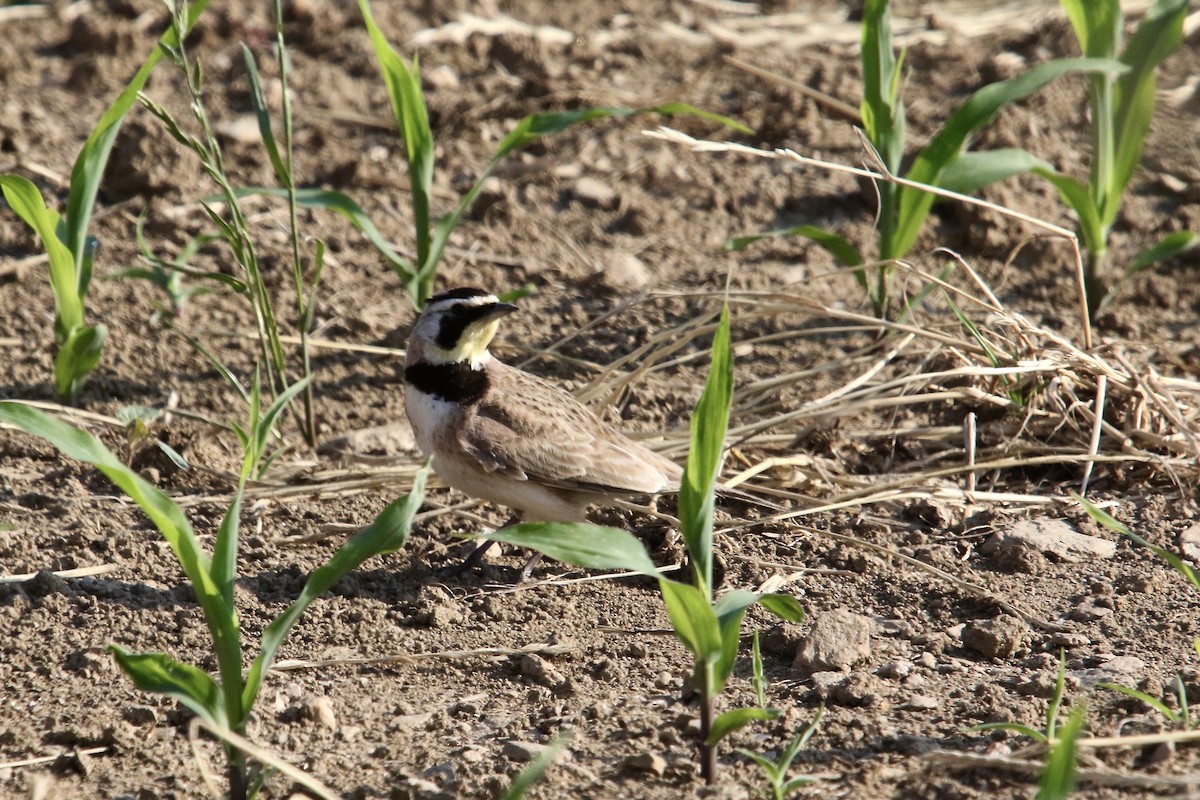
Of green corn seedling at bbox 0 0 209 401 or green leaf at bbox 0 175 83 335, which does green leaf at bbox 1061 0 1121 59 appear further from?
green leaf at bbox 0 175 83 335

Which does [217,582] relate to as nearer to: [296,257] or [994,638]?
[296,257]

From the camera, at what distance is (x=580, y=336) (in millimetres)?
6664

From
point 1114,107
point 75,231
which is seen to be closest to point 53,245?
point 75,231

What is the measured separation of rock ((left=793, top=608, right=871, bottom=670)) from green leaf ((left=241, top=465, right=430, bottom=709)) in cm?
148

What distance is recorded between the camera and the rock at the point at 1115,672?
13.5 feet

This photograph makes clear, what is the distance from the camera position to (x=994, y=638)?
4.38 metres

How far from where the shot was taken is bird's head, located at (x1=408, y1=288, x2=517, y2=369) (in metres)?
5.17

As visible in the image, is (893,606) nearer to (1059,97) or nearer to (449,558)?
(449,558)

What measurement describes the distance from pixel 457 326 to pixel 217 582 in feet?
6.41

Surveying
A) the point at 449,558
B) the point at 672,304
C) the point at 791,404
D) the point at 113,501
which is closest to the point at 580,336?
the point at 672,304

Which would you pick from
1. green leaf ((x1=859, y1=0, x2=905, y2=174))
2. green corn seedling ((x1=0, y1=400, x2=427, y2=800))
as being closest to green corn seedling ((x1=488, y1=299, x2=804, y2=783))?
green corn seedling ((x1=0, y1=400, x2=427, y2=800))

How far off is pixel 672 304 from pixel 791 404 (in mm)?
1060

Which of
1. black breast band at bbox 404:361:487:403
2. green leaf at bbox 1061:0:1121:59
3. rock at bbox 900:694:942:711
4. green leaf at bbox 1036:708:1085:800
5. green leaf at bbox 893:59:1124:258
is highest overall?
green leaf at bbox 1061:0:1121:59

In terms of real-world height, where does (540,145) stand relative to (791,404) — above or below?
above
